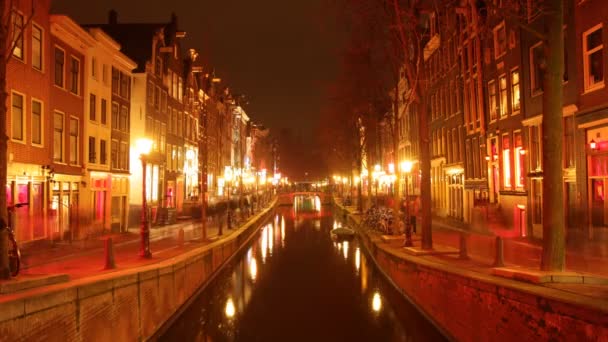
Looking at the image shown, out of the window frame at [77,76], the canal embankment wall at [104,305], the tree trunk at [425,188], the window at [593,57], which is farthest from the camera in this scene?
the window frame at [77,76]

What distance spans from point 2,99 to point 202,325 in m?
8.41

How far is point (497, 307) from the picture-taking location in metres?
10.6

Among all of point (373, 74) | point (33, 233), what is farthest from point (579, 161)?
point (33, 233)

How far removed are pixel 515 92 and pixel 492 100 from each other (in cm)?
342

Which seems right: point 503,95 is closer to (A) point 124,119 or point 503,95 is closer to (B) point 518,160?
(B) point 518,160

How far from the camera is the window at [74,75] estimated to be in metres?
27.5

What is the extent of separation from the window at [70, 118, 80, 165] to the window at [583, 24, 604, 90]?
22386 mm

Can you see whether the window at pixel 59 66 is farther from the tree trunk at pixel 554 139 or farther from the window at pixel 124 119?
the tree trunk at pixel 554 139

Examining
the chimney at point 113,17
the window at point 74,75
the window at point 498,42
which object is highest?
the chimney at point 113,17

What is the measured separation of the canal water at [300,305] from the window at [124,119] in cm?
1132

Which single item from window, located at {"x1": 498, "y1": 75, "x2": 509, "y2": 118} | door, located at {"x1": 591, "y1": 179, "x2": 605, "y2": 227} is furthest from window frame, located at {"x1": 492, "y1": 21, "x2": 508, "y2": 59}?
door, located at {"x1": 591, "y1": 179, "x2": 605, "y2": 227}

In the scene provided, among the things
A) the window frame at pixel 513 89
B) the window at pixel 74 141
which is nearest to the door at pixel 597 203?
the window frame at pixel 513 89

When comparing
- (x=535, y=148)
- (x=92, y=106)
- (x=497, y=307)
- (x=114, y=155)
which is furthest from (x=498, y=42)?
(x=114, y=155)

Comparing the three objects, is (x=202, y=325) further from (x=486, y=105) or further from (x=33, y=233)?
(x=486, y=105)
